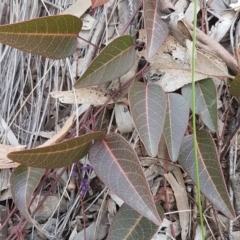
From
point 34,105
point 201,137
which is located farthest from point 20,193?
point 201,137

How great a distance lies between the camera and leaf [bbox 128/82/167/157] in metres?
0.75

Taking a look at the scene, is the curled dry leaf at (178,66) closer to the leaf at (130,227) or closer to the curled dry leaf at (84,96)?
the curled dry leaf at (84,96)

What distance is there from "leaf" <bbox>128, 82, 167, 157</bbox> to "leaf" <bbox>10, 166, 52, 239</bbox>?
0.76 ft

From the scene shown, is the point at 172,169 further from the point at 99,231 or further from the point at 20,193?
the point at 20,193

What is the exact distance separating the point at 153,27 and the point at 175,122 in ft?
0.64

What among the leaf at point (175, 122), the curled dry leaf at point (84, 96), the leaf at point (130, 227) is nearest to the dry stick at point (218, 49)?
the leaf at point (175, 122)

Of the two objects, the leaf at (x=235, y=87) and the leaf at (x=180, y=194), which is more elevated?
the leaf at (x=235, y=87)

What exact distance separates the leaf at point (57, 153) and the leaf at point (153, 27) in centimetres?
20

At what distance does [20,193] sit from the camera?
84 cm

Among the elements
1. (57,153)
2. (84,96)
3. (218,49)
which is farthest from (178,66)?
(57,153)

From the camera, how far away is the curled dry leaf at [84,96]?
92cm

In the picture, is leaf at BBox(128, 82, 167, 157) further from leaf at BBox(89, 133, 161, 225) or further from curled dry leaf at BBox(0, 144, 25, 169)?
curled dry leaf at BBox(0, 144, 25, 169)

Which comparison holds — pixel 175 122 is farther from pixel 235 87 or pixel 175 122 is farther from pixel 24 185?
pixel 24 185

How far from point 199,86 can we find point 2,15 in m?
0.56
